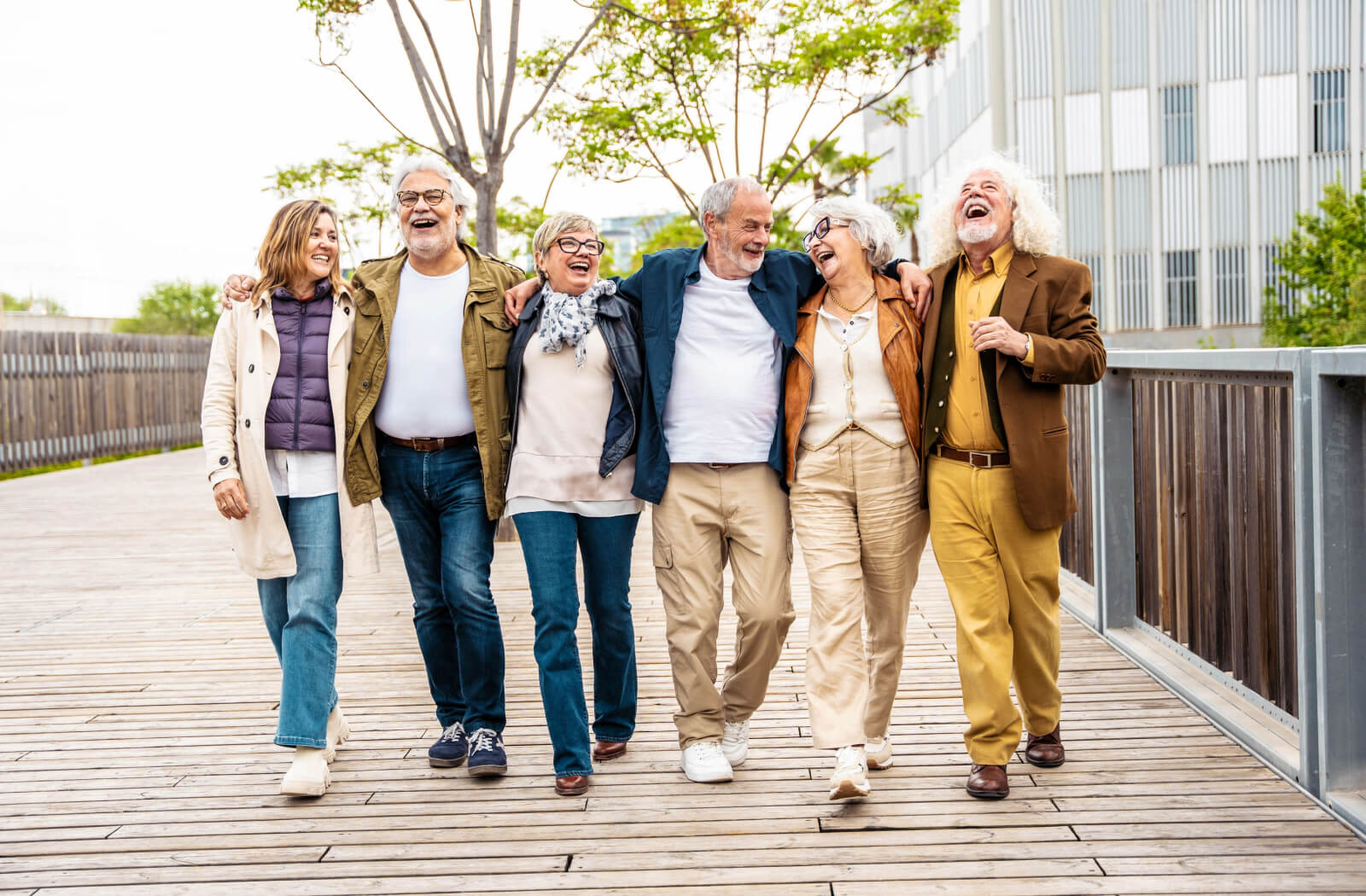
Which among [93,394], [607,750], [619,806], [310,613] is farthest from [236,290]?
[93,394]

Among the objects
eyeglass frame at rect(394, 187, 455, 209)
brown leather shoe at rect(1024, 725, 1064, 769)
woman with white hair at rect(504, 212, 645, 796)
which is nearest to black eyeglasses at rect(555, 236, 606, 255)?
woman with white hair at rect(504, 212, 645, 796)

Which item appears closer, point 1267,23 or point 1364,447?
point 1364,447

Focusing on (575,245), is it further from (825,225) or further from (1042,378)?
(1042,378)

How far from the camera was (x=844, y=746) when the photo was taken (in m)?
3.60

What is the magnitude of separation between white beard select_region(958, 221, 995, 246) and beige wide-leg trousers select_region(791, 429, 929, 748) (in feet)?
2.10

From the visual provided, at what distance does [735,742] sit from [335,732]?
53.5 inches

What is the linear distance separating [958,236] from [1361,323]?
23069mm

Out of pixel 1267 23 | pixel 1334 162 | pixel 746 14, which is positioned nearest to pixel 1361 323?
pixel 1334 162

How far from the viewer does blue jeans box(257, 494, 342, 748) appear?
155 inches

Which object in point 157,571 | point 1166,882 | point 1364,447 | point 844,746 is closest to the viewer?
point 1166,882

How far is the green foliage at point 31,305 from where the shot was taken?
211ft

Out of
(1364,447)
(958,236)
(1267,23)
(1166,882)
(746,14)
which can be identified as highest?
(1267,23)

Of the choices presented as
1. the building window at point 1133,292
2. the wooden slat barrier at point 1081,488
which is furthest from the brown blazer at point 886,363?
the building window at point 1133,292

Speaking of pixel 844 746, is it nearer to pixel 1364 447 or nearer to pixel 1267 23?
pixel 1364 447
